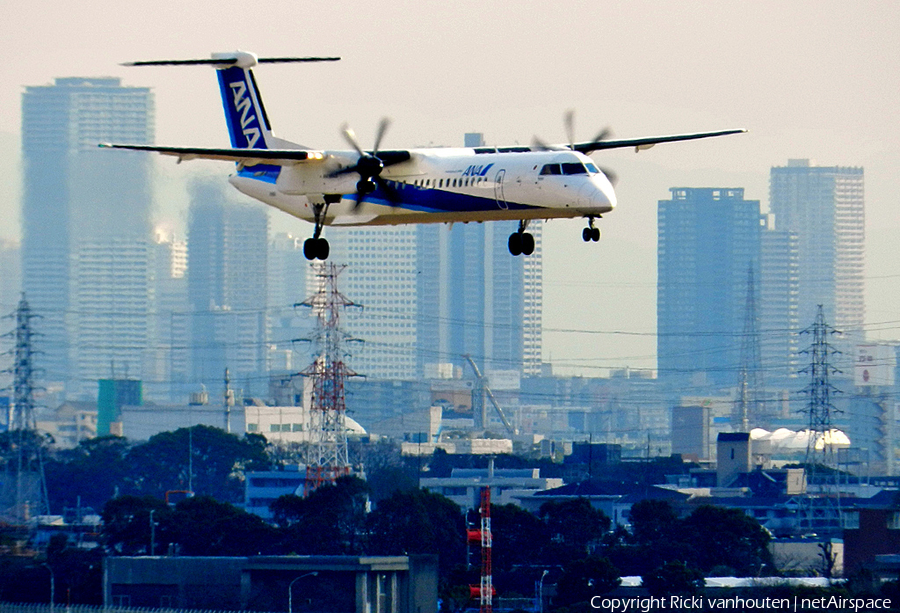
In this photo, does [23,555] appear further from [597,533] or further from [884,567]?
[884,567]

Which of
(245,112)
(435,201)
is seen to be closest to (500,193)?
(435,201)

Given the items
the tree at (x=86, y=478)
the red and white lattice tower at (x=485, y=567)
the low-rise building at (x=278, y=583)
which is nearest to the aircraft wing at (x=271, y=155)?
the red and white lattice tower at (x=485, y=567)

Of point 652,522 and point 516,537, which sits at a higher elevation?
point 652,522

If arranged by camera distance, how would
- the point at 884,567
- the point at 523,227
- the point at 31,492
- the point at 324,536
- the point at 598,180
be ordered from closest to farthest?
the point at 598,180 → the point at 523,227 → the point at 884,567 → the point at 324,536 → the point at 31,492

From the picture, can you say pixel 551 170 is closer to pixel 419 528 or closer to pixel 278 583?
pixel 278 583

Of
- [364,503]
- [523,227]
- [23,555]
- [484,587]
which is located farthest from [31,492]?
[523,227]

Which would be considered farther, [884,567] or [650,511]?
[650,511]

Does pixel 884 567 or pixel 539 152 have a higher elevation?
pixel 539 152
